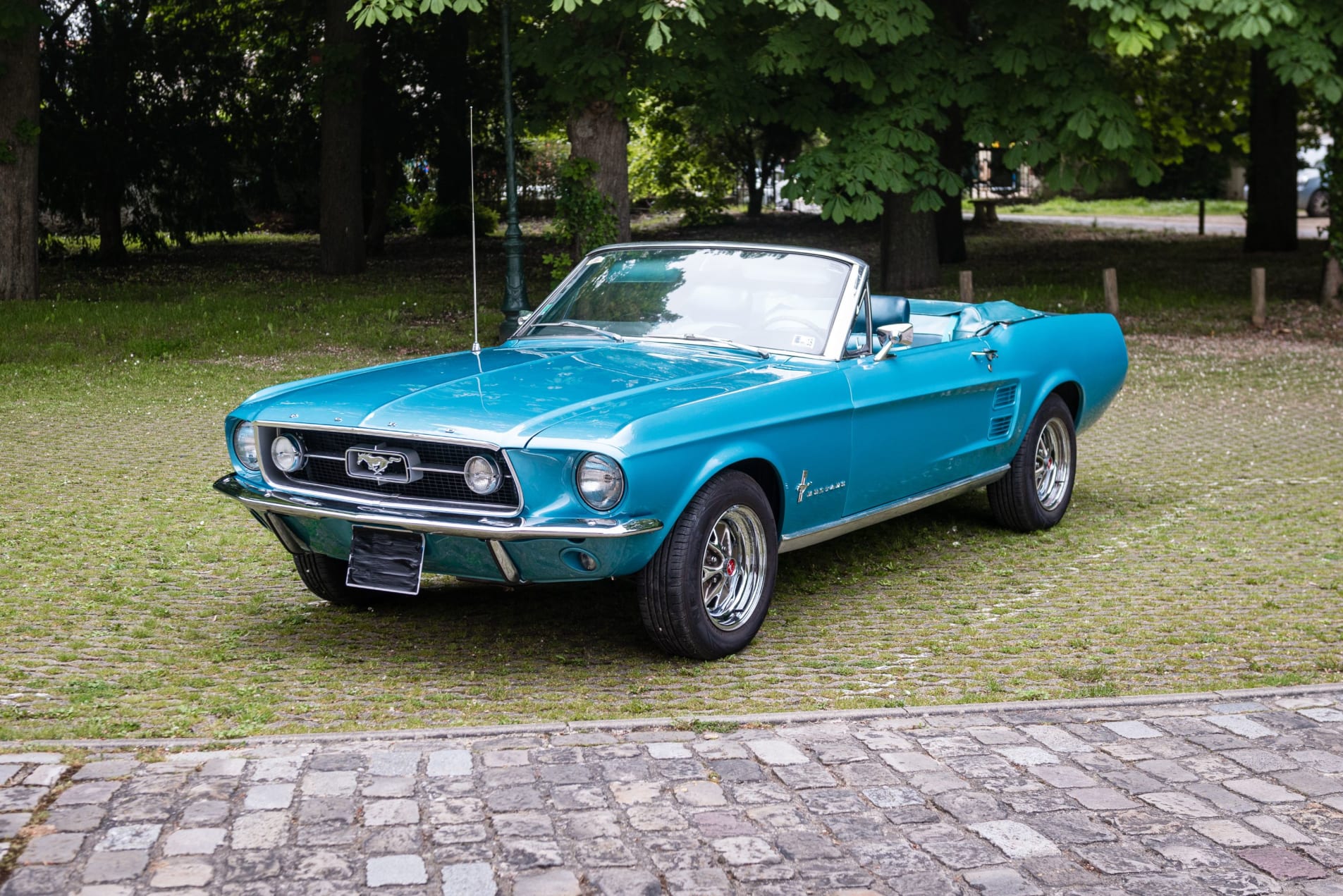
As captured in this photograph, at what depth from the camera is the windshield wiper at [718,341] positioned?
21.5ft

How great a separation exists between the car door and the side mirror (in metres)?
0.05

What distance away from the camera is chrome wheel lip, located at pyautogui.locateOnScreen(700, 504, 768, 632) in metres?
5.74

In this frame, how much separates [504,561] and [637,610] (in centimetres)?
142

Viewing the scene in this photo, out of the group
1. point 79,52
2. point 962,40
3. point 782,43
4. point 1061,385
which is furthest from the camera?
point 79,52

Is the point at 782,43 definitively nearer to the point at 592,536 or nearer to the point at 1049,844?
the point at 592,536

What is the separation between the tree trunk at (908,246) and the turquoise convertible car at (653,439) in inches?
547

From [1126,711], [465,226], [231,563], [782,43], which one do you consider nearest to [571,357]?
[231,563]

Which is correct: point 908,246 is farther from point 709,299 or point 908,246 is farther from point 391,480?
point 391,480

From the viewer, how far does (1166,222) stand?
136ft

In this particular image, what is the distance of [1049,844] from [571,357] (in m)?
3.17

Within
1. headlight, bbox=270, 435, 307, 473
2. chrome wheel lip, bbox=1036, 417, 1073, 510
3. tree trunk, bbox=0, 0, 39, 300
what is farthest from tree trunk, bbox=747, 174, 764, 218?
headlight, bbox=270, 435, 307, 473

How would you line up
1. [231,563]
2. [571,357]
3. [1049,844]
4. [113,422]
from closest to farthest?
1. [1049,844]
2. [571,357]
3. [231,563]
4. [113,422]

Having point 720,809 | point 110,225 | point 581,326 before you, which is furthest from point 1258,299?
point 110,225

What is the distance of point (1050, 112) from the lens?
18.2 meters
